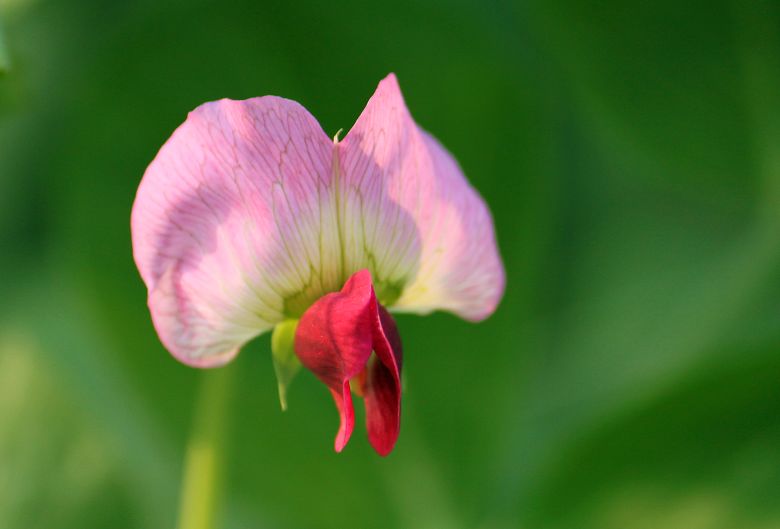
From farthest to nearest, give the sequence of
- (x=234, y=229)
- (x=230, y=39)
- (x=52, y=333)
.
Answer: (x=52, y=333) < (x=230, y=39) < (x=234, y=229)

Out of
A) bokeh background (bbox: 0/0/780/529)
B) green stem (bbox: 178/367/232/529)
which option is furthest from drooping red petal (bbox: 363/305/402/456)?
bokeh background (bbox: 0/0/780/529)

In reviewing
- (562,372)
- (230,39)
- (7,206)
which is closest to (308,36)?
(230,39)

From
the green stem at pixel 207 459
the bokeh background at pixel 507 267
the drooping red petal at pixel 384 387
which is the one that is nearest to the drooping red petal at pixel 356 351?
the drooping red petal at pixel 384 387

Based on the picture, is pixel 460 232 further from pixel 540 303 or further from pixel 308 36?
pixel 540 303

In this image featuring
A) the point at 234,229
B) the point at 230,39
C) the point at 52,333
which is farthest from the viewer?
the point at 52,333

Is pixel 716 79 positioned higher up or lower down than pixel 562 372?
higher up

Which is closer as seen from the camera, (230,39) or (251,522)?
(230,39)

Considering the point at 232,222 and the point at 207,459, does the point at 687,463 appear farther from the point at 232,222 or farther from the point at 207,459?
the point at 232,222

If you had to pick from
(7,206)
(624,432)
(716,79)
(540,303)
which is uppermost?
(7,206)
